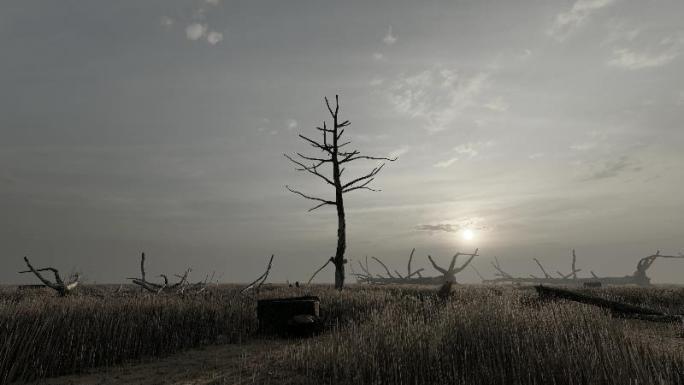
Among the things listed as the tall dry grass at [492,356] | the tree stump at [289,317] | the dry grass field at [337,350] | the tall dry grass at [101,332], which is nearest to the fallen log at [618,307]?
the dry grass field at [337,350]

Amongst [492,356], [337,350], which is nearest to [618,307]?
[492,356]

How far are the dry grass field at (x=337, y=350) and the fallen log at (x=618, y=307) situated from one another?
153 cm

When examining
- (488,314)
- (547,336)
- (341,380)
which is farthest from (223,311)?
(547,336)

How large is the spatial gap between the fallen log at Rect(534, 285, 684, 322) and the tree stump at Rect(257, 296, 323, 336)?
28.9 ft

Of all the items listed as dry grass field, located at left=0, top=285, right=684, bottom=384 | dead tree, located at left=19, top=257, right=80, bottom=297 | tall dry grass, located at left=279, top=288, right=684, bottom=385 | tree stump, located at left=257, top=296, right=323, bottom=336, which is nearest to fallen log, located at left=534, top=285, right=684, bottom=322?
dry grass field, located at left=0, top=285, right=684, bottom=384

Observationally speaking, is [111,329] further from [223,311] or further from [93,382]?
[223,311]

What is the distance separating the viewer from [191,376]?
6.39 m

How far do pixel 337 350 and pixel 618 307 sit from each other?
1030 cm

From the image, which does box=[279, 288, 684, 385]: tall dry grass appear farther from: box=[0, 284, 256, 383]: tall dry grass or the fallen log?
the fallen log

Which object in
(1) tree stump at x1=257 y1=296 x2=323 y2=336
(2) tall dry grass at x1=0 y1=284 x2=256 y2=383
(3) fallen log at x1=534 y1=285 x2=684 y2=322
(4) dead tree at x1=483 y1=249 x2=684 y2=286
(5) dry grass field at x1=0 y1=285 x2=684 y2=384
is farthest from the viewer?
(4) dead tree at x1=483 y1=249 x2=684 y2=286

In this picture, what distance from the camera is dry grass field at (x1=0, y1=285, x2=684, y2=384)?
5.28 meters

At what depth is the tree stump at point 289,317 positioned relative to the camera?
972cm

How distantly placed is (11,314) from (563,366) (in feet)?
30.7

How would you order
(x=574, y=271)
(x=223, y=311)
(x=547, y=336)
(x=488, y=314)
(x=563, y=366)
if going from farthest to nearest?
(x=574, y=271), (x=223, y=311), (x=488, y=314), (x=547, y=336), (x=563, y=366)
